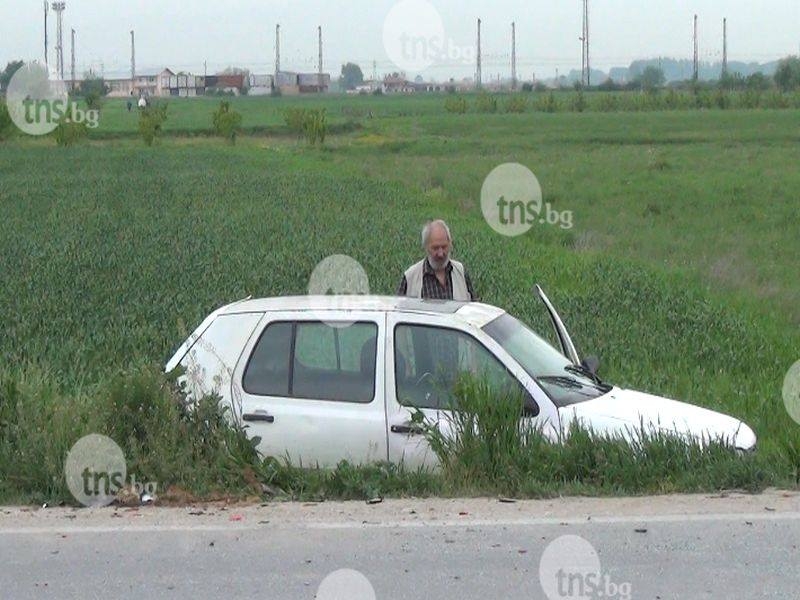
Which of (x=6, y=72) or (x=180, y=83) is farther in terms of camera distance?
(x=180, y=83)

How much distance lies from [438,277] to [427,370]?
1.75 meters

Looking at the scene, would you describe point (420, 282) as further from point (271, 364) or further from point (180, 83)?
point (180, 83)

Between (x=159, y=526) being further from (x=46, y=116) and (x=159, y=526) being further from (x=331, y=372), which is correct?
(x=46, y=116)

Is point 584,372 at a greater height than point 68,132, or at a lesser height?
lesser

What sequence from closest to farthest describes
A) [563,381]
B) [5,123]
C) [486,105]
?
[563,381] → [5,123] → [486,105]

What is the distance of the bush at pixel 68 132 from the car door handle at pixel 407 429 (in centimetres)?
7289

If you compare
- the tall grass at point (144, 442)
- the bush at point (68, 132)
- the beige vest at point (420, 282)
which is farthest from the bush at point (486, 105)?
the tall grass at point (144, 442)

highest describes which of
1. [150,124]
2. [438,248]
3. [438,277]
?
[150,124]

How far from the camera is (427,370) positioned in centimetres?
803

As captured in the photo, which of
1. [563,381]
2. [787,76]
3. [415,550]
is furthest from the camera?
[787,76]

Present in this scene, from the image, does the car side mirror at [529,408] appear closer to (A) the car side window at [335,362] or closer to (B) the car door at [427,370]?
(B) the car door at [427,370]

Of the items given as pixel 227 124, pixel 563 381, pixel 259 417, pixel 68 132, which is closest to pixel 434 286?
pixel 563 381

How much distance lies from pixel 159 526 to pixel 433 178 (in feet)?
127

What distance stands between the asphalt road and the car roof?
4.48 feet
